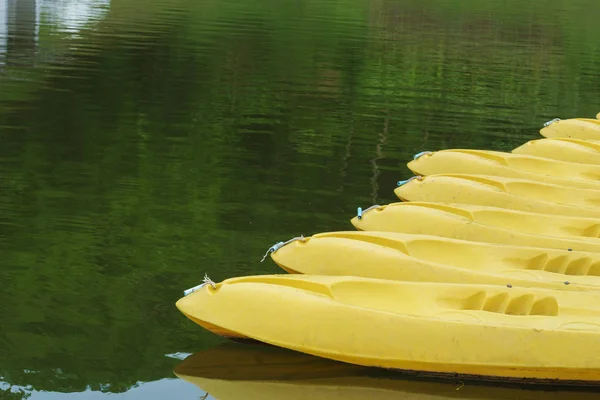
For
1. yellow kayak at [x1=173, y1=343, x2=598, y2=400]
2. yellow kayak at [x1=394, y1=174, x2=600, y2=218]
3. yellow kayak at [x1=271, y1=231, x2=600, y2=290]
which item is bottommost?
yellow kayak at [x1=173, y1=343, x2=598, y2=400]

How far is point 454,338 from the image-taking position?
7.14 meters

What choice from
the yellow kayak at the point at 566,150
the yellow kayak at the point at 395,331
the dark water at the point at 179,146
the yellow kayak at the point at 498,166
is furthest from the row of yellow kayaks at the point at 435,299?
the yellow kayak at the point at 566,150

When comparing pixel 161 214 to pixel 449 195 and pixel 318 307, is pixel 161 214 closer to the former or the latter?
pixel 449 195

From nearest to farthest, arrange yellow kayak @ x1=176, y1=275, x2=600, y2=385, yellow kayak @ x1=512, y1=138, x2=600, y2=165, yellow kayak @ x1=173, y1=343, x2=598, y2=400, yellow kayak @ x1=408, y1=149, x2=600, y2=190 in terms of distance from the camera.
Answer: yellow kayak @ x1=176, y1=275, x2=600, y2=385 → yellow kayak @ x1=173, y1=343, x2=598, y2=400 → yellow kayak @ x1=408, y1=149, x2=600, y2=190 → yellow kayak @ x1=512, y1=138, x2=600, y2=165

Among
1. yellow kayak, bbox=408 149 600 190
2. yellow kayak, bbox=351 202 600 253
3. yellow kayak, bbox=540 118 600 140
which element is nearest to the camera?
yellow kayak, bbox=351 202 600 253

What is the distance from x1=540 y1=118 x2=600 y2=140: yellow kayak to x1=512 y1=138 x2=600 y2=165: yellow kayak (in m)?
2.21

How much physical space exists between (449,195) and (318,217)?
1.67 meters

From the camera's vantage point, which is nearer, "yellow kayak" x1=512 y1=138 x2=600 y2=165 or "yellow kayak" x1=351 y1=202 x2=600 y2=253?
"yellow kayak" x1=351 y1=202 x2=600 y2=253

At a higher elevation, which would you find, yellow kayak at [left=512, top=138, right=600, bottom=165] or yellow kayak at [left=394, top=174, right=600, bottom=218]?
yellow kayak at [left=512, top=138, right=600, bottom=165]

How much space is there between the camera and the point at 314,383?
7402 millimetres

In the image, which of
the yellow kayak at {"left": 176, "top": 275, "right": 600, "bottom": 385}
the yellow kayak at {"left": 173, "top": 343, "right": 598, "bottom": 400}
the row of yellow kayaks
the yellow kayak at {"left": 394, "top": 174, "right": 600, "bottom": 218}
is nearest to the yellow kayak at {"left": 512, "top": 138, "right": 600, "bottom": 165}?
the yellow kayak at {"left": 394, "top": 174, "right": 600, "bottom": 218}

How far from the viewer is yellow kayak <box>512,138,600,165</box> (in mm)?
15000

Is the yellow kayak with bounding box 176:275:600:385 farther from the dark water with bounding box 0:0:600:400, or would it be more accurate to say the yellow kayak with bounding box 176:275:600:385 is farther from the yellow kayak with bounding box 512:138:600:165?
the yellow kayak with bounding box 512:138:600:165

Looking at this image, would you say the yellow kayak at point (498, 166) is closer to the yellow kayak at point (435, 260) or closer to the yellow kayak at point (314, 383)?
the yellow kayak at point (435, 260)
